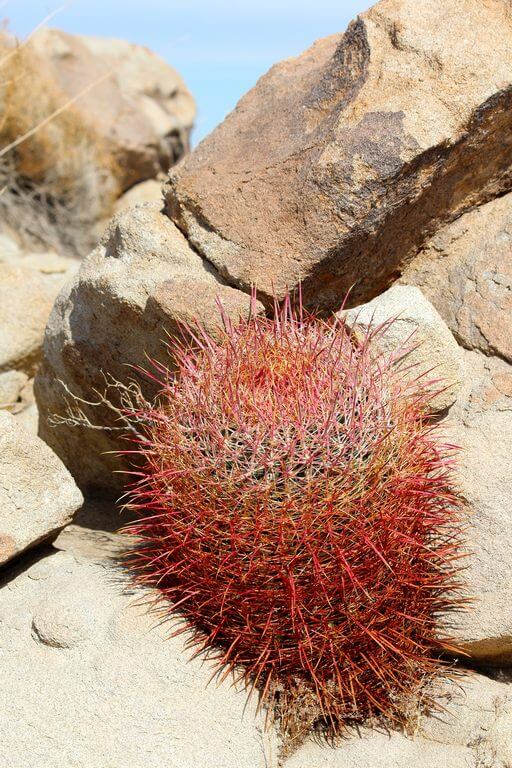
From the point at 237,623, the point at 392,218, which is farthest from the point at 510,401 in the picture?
the point at 237,623

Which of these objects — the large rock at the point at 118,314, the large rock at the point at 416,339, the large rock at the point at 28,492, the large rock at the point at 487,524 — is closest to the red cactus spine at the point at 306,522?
the large rock at the point at 487,524

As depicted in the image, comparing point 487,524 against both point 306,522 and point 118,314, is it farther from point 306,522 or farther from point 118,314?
point 118,314

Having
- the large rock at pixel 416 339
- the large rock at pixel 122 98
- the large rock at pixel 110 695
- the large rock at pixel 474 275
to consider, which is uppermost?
the large rock at pixel 122 98

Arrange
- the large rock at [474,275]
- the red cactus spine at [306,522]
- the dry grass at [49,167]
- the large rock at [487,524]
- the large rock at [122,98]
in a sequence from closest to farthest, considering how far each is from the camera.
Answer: the red cactus spine at [306,522] → the large rock at [487,524] → the large rock at [474,275] → the dry grass at [49,167] → the large rock at [122,98]

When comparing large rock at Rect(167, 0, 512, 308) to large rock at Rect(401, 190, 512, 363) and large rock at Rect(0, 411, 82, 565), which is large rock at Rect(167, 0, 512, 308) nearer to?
large rock at Rect(401, 190, 512, 363)

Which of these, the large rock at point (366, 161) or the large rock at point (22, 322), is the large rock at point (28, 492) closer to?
the large rock at point (366, 161)

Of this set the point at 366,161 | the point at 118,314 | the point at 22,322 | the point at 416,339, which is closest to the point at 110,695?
the point at 118,314
